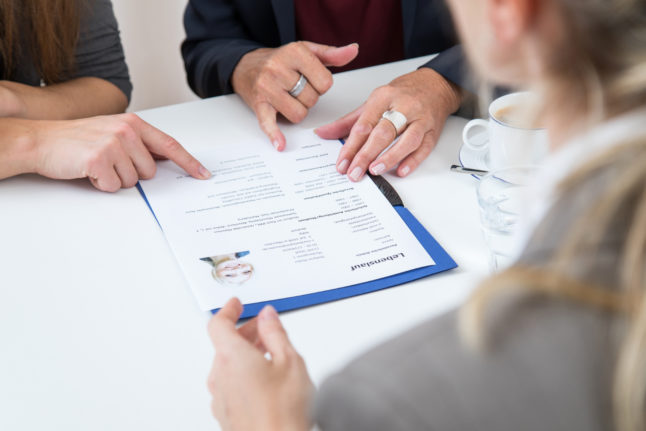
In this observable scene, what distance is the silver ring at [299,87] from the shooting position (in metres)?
1.14

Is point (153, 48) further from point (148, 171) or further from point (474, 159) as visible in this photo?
point (474, 159)

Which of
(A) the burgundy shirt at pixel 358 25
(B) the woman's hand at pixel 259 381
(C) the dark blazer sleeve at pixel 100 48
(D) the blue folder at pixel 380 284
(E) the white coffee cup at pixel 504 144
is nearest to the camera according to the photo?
(B) the woman's hand at pixel 259 381

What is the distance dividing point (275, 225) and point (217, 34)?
64 cm

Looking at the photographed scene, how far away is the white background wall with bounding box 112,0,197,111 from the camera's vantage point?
2363mm

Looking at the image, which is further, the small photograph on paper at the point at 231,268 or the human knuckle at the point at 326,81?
the human knuckle at the point at 326,81

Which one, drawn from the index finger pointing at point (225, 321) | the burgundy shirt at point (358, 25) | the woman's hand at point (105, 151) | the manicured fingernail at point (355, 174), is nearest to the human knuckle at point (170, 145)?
the woman's hand at point (105, 151)

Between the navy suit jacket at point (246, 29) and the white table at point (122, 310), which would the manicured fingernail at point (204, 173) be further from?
the navy suit jacket at point (246, 29)

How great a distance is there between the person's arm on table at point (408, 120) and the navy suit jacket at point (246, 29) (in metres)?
0.25

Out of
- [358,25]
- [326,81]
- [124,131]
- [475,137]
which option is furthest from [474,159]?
[358,25]

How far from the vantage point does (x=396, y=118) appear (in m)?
1.07

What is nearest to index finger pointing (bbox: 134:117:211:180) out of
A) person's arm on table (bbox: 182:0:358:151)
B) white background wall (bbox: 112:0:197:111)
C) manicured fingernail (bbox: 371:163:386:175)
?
person's arm on table (bbox: 182:0:358:151)

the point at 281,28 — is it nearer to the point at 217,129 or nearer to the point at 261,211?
the point at 217,129

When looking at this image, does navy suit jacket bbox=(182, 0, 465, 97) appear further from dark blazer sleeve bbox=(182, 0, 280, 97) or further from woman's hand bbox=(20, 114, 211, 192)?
woman's hand bbox=(20, 114, 211, 192)

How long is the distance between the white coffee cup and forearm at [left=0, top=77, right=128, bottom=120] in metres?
0.65
